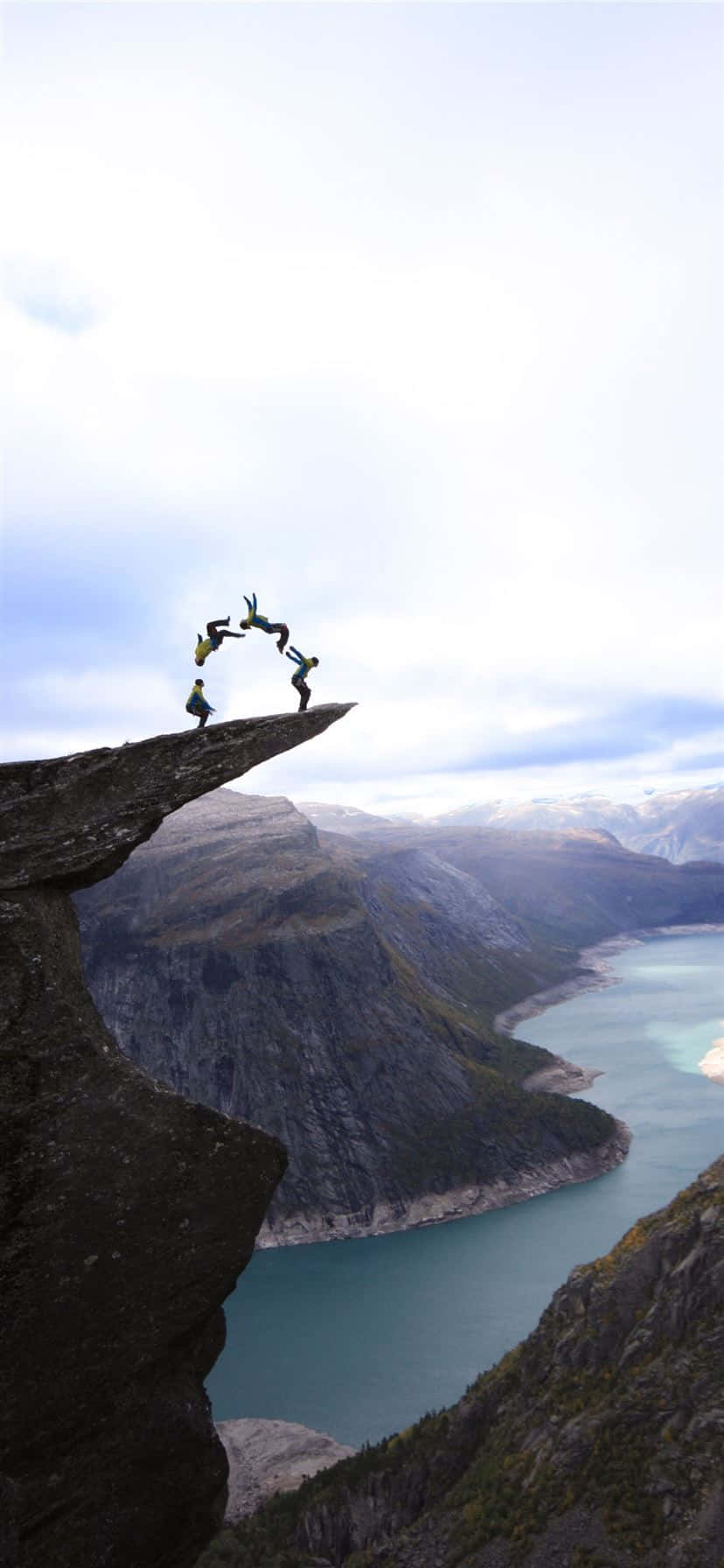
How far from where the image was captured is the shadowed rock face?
46.1 feet

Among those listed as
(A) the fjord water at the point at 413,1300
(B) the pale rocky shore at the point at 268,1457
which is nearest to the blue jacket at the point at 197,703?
(B) the pale rocky shore at the point at 268,1457

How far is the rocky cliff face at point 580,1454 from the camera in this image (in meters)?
27.4

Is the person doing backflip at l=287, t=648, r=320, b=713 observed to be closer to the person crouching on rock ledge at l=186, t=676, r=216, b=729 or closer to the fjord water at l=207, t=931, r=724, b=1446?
the person crouching on rock ledge at l=186, t=676, r=216, b=729

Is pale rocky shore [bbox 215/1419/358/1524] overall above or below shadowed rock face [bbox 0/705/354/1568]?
below

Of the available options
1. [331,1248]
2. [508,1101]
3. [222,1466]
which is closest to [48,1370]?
[222,1466]

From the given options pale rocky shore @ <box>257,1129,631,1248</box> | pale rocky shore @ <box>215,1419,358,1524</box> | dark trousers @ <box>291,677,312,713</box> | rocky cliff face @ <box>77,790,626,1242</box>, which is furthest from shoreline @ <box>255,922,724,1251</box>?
dark trousers @ <box>291,677,312,713</box>

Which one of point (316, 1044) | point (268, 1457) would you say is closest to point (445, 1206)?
point (316, 1044)

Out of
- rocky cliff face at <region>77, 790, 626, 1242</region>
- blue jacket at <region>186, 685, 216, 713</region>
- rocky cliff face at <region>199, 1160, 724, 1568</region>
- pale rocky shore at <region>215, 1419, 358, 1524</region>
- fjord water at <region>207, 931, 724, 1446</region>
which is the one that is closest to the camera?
blue jacket at <region>186, 685, 216, 713</region>

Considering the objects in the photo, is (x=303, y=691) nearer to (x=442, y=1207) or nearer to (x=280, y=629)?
(x=280, y=629)

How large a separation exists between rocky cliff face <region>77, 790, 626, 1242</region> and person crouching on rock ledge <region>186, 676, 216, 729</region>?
102 metres

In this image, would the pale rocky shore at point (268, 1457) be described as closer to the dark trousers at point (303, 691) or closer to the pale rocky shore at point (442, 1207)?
the pale rocky shore at point (442, 1207)

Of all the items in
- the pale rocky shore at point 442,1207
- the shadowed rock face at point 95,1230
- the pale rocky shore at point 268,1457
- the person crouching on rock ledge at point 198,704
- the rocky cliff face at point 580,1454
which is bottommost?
the pale rocky shore at point 442,1207

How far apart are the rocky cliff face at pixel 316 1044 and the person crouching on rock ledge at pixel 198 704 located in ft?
334

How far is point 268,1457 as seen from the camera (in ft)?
186
